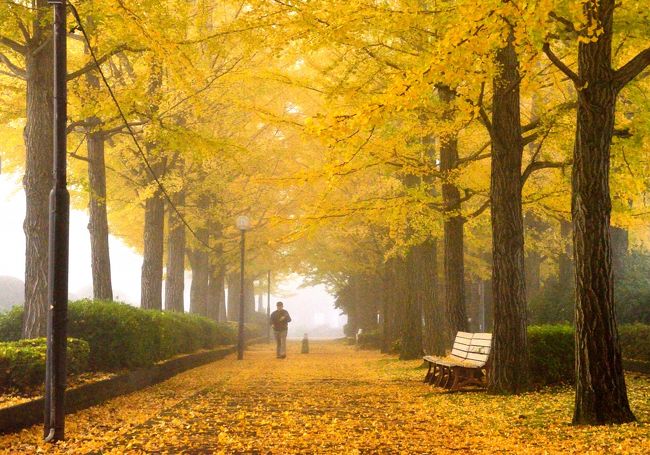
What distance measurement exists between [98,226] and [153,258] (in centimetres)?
399

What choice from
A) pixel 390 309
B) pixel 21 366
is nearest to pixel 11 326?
pixel 21 366

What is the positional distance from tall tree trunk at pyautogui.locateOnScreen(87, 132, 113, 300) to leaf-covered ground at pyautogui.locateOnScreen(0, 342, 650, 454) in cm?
445

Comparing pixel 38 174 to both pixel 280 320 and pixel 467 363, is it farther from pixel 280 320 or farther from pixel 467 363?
pixel 280 320

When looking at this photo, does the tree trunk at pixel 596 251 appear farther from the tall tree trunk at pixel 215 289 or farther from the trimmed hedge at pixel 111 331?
the tall tree trunk at pixel 215 289

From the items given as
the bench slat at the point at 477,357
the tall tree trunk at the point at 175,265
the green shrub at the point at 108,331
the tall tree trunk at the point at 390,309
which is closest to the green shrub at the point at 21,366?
the green shrub at the point at 108,331

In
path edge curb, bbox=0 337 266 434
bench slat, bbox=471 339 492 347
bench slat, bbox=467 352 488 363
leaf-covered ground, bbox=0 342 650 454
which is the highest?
bench slat, bbox=471 339 492 347

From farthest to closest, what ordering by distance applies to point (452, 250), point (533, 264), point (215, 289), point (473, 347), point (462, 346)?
point (215, 289) → point (533, 264) → point (452, 250) → point (462, 346) → point (473, 347)

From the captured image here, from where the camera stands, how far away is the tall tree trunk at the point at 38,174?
12.0m

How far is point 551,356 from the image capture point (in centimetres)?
1262

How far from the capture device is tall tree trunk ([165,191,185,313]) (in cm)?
2505

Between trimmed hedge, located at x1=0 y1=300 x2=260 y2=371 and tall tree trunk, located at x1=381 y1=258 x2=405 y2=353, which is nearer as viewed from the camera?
trimmed hedge, located at x1=0 y1=300 x2=260 y2=371

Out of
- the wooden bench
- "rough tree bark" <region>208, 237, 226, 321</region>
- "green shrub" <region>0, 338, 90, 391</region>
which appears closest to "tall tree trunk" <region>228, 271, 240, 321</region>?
"rough tree bark" <region>208, 237, 226, 321</region>

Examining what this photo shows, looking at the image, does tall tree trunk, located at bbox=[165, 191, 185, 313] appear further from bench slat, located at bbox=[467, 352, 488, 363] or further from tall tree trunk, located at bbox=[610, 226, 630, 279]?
bench slat, located at bbox=[467, 352, 488, 363]

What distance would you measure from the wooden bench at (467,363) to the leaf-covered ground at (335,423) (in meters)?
0.36
